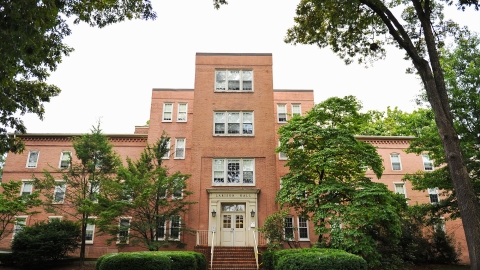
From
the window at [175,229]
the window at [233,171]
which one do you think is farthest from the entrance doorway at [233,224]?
the window at [175,229]

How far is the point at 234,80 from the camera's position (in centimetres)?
2242

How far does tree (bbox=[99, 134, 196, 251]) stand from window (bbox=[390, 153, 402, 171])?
1606 centimetres

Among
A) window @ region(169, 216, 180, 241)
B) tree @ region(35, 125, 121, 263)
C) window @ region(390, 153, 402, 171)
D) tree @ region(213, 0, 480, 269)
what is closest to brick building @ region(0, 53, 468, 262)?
window @ region(390, 153, 402, 171)

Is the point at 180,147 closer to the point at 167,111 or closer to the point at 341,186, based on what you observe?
the point at 167,111

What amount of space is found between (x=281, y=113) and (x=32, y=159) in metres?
18.4

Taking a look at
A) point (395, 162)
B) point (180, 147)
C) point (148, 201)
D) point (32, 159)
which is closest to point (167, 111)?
point (180, 147)

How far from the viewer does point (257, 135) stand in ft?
69.2

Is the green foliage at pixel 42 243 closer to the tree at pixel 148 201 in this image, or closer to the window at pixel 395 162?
the tree at pixel 148 201

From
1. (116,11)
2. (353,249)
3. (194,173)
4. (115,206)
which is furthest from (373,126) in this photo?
(116,11)

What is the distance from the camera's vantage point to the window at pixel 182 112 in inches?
1013

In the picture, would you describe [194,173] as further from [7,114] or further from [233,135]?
[7,114]

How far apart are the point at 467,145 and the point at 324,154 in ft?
19.6

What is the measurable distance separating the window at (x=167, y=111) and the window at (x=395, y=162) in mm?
16758

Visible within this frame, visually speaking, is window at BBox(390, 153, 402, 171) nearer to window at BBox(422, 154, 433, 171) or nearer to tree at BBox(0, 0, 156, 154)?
window at BBox(422, 154, 433, 171)
